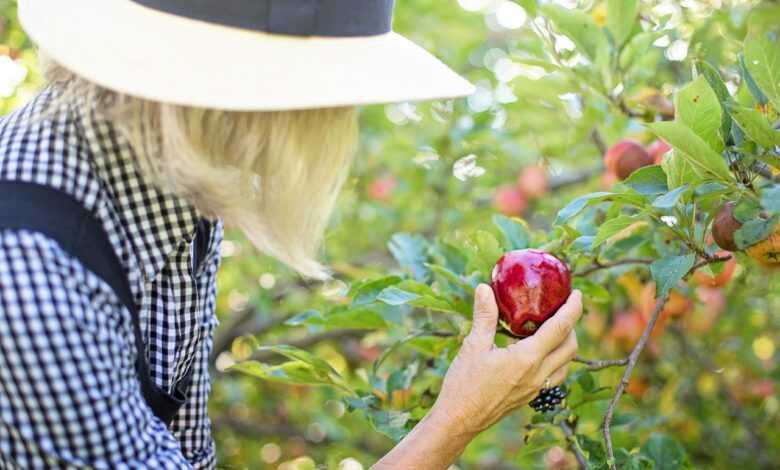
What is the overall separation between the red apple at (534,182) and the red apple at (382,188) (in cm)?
40

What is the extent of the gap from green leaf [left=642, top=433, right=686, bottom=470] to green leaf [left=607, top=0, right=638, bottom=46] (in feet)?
1.96

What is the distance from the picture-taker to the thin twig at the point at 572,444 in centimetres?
141

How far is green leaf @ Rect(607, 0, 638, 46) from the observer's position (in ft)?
4.93

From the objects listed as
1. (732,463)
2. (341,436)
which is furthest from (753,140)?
(341,436)

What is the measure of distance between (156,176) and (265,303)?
1.64 metres

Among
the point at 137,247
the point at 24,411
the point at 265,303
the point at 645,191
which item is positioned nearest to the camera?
the point at 24,411

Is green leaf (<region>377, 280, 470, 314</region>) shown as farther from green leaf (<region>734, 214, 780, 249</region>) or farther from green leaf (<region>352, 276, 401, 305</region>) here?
green leaf (<region>734, 214, 780, 249</region>)

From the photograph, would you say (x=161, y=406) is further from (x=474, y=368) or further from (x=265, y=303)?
(x=265, y=303)

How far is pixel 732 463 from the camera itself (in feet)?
8.18

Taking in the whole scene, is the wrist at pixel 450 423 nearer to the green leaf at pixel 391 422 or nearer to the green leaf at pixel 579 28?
the green leaf at pixel 391 422

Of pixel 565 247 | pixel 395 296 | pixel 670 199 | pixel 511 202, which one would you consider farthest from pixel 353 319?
pixel 511 202

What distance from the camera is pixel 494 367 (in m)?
1.19

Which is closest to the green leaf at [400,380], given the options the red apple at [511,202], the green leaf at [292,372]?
the green leaf at [292,372]

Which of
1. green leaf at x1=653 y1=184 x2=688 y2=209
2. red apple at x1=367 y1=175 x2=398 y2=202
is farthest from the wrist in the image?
red apple at x1=367 y1=175 x2=398 y2=202
